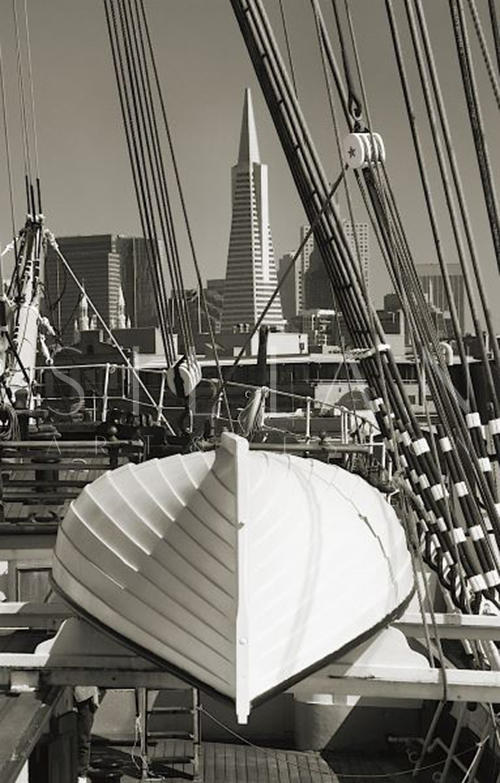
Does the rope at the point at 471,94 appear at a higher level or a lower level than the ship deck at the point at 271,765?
higher

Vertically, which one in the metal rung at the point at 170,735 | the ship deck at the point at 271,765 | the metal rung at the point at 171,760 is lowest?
the ship deck at the point at 271,765

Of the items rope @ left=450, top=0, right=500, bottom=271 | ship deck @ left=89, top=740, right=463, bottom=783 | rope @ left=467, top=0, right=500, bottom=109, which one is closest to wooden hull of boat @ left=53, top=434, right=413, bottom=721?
rope @ left=450, top=0, right=500, bottom=271

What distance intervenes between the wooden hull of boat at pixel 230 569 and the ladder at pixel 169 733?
475 cm

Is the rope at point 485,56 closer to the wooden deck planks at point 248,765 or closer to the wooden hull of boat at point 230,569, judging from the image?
the wooden hull of boat at point 230,569

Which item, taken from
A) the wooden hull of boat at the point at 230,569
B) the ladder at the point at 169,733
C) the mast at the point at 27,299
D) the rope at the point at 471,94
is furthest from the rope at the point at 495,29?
the mast at the point at 27,299

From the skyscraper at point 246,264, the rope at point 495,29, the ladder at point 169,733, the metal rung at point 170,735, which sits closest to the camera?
the rope at point 495,29

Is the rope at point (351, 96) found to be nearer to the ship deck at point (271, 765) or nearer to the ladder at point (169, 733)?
the ladder at point (169, 733)

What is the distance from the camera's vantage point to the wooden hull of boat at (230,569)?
6.45 meters

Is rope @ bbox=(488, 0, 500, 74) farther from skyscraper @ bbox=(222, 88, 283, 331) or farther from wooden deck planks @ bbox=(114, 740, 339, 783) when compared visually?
skyscraper @ bbox=(222, 88, 283, 331)

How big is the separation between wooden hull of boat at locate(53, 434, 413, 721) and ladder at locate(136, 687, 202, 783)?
4.75m

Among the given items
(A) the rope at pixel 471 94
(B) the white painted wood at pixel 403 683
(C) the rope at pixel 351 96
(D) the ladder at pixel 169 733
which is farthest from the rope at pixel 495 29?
(D) the ladder at pixel 169 733

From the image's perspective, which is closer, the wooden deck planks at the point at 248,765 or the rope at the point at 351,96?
the rope at the point at 351,96

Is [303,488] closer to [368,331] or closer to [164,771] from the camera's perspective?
[368,331]

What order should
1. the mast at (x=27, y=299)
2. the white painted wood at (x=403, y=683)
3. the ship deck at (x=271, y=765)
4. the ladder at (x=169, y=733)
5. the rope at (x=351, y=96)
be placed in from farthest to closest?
the mast at (x=27, y=299), the ship deck at (x=271, y=765), the ladder at (x=169, y=733), the rope at (x=351, y=96), the white painted wood at (x=403, y=683)
